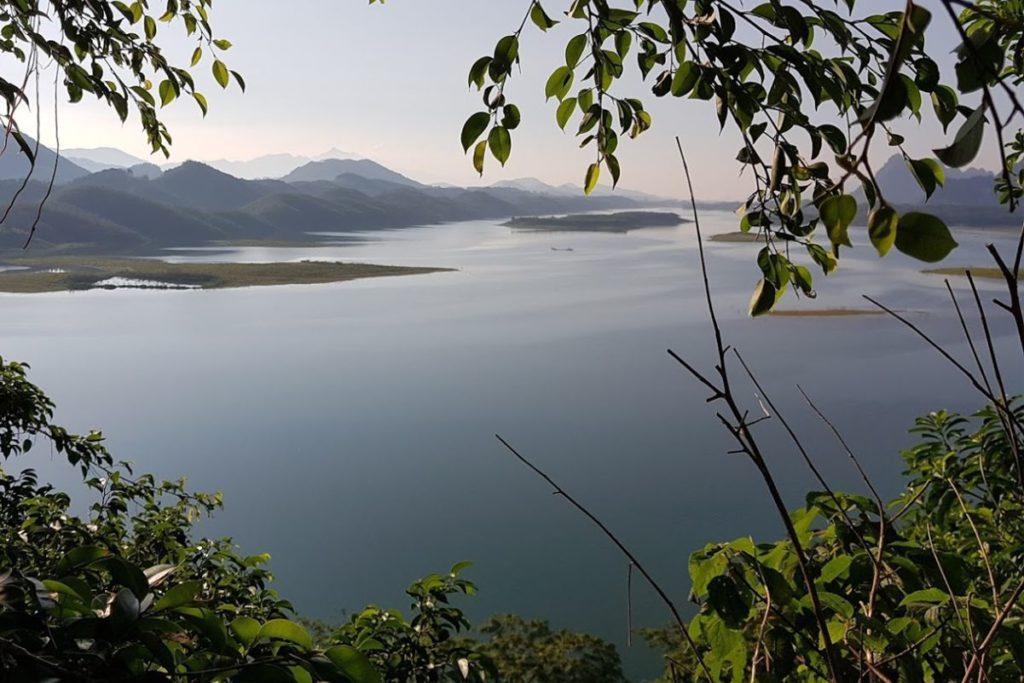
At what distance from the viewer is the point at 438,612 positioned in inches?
52.7

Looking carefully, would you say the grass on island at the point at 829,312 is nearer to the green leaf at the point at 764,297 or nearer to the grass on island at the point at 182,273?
the grass on island at the point at 182,273

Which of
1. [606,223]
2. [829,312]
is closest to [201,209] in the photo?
[606,223]

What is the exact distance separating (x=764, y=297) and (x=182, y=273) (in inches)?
916

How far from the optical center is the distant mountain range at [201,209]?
32906mm

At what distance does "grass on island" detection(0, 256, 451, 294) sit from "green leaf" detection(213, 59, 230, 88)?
19282mm

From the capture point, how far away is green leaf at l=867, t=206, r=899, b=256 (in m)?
0.30

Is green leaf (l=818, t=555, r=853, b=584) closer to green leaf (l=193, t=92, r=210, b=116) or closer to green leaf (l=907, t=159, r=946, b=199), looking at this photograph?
green leaf (l=907, t=159, r=946, b=199)

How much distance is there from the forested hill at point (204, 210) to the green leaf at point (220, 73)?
18959 mm

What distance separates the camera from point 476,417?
26.3 ft

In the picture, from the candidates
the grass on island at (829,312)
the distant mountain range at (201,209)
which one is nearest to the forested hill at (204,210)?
the distant mountain range at (201,209)

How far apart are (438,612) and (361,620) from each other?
140 millimetres

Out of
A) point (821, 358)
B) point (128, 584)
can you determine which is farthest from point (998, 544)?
point (821, 358)

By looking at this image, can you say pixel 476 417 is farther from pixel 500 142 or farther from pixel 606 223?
pixel 606 223

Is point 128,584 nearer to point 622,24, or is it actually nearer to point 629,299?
point 622,24
